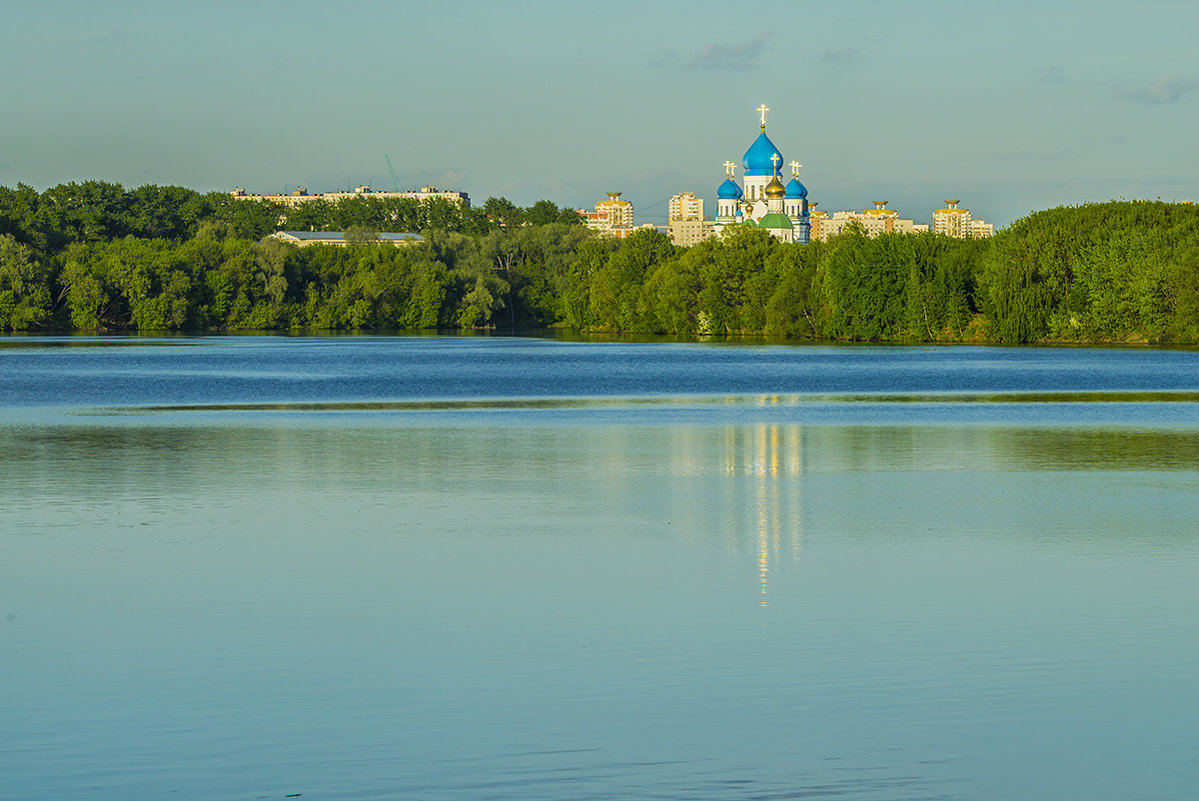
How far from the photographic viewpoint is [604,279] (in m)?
102

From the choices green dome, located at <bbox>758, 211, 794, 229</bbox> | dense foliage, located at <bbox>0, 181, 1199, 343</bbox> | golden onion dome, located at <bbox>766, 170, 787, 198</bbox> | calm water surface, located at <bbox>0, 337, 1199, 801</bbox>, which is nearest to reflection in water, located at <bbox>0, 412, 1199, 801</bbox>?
calm water surface, located at <bbox>0, 337, 1199, 801</bbox>

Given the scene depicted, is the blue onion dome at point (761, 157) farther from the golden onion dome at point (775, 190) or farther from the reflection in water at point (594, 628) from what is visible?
the reflection in water at point (594, 628)

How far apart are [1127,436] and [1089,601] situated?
15611mm

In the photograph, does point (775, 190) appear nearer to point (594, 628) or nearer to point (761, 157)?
point (761, 157)

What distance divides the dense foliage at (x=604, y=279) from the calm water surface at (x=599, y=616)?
1872 inches

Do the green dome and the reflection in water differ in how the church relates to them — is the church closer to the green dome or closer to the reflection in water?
Answer: the green dome

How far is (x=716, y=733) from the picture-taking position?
7910 mm

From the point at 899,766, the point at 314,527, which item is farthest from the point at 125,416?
the point at 899,766

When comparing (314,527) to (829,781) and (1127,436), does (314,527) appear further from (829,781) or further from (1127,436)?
(1127,436)

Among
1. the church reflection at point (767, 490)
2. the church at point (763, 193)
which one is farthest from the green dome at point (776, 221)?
the church reflection at point (767, 490)

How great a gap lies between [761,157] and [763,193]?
376 cm

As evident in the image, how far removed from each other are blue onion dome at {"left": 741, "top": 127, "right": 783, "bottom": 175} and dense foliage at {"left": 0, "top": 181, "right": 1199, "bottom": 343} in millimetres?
19172

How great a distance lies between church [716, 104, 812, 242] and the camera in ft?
438

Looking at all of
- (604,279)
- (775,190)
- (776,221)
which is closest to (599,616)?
(604,279)
